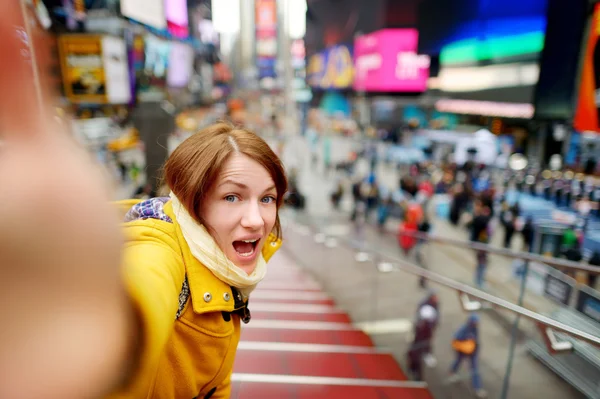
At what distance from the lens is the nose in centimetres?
113

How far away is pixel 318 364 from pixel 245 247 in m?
2.71

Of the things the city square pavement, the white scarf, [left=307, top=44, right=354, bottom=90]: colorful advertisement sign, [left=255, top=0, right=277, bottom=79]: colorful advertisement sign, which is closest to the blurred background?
the city square pavement

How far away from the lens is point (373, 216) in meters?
12.0

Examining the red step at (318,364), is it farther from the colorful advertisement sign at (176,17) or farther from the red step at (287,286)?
the colorful advertisement sign at (176,17)

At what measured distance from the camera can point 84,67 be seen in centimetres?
889

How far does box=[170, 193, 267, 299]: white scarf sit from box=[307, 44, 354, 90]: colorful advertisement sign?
26011mm

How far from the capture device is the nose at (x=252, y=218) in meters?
1.13

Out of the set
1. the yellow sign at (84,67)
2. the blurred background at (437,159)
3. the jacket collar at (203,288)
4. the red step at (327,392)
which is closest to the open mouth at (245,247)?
the jacket collar at (203,288)

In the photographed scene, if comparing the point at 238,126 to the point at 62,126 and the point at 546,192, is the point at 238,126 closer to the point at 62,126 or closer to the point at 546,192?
Result: the point at 62,126

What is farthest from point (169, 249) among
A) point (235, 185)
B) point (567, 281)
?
point (567, 281)

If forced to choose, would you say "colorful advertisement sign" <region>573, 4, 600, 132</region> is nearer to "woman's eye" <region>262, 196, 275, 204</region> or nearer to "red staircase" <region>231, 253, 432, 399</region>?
"red staircase" <region>231, 253, 432, 399</region>

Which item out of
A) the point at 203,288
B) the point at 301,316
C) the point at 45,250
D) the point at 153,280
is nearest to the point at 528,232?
the point at 301,316

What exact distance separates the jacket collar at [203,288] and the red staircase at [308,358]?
787mm

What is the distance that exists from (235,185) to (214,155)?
101 millimetres
